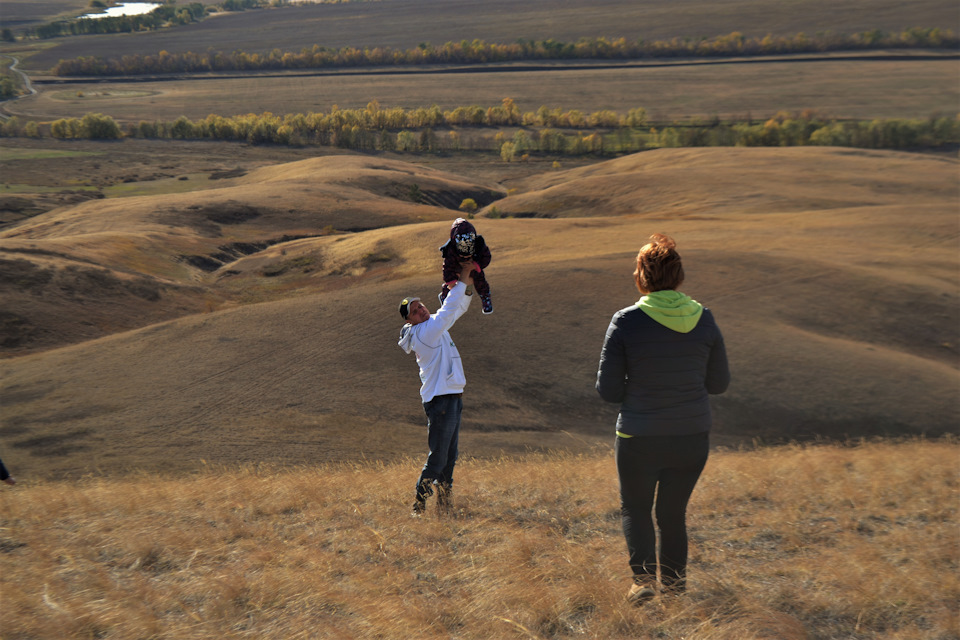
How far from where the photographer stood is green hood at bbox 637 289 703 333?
4.39m

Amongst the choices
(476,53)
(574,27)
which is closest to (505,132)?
(476,53)

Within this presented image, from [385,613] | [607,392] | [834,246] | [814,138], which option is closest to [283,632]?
[385,613]

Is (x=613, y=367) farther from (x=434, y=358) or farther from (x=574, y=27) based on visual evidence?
(x=574, y=27)

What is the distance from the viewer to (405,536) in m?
6.27

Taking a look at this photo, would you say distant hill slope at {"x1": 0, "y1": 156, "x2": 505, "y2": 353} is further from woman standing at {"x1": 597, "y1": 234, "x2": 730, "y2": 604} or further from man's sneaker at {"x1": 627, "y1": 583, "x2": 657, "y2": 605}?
woman standing at {"x1": 597, "y1": 234, "x2": 730, "y2": 604}

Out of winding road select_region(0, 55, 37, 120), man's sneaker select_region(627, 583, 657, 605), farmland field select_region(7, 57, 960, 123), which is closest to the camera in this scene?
man's sneaker select_region(627, 583, 657, 605)

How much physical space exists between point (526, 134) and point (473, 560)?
97694mm

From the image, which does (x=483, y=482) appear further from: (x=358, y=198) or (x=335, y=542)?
(x=358, y=198)

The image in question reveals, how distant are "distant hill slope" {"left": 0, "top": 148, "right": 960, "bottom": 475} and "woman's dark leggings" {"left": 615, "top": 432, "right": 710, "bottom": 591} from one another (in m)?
8.63

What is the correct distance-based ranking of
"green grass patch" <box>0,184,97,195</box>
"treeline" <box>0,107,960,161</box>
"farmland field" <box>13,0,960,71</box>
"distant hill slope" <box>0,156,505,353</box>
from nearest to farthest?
1. "distant hill slope" <box>0,156,505,353</box>
2. "green grass patch" <box>0,184,97,195</box>
3. "treeline" <box>0,107,960,161</box>
4. "farmland field" <box>13,0,960,71</box>

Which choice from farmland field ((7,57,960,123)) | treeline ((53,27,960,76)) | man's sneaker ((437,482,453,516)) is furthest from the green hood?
treeline ((53,27,960,76))

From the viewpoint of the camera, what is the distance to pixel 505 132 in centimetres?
10575

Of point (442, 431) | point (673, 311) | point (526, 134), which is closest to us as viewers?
point (673, 311)

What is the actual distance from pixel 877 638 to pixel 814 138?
8569 cm
